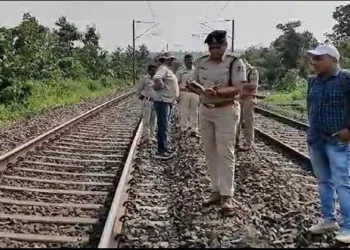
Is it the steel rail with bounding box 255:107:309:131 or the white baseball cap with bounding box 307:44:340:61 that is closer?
the white baseball cap with bounding box 307:44:340:61

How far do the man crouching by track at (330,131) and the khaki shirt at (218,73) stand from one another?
27.4 inches

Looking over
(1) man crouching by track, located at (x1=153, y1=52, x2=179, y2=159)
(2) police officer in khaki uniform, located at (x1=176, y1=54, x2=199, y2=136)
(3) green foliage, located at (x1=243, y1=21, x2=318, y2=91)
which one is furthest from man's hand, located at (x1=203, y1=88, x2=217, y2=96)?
(3) green foliage, located at (x1=243, y1=21, x2=318, y2=91)

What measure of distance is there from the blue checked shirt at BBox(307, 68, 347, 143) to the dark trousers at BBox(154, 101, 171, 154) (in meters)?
4.49

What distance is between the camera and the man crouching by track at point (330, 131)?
16.5 feet

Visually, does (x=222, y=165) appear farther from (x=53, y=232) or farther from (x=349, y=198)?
(x=53, y=232)

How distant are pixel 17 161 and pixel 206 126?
143 inches

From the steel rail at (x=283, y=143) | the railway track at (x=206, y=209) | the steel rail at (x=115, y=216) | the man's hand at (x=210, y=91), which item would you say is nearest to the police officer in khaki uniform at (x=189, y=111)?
the steel rail at (x=283, y=143)

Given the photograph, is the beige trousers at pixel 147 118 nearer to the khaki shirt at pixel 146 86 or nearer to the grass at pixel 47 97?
the khaki shirt at pixel 146 86

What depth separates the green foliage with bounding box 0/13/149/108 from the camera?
19641 mm

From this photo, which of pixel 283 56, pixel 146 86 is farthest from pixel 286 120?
pixel 283 56

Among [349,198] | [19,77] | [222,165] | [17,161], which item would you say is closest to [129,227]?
[222,165]

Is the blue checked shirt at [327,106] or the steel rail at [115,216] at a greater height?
the blue checked shirt at [327,106]

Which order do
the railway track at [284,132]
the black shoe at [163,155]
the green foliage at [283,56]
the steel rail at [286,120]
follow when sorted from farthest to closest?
the green foliage at [283,56], the steel rail at [286,120], the railway track at [284,132], the black shoe at [163,155]

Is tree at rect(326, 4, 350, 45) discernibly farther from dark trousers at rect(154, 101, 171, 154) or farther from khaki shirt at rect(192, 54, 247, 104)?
khaki shirt at rect(192, 54, 247, 104)
